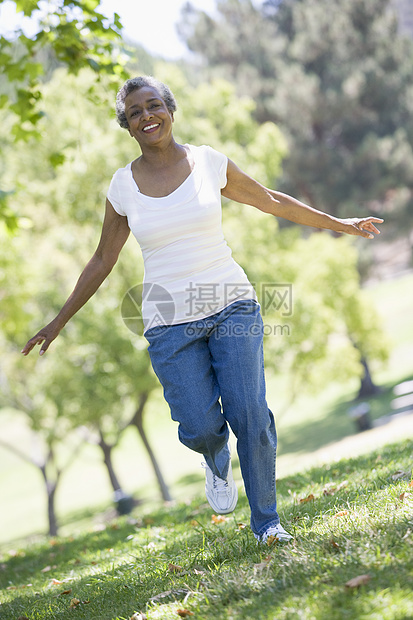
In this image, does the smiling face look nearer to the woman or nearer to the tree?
the woman

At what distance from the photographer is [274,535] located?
3166 millimetres

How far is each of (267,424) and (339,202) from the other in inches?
1195

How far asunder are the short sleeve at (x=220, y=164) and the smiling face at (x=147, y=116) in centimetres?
25

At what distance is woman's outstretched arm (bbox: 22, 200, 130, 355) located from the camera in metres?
3.51

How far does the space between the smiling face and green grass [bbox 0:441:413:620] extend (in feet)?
6.71

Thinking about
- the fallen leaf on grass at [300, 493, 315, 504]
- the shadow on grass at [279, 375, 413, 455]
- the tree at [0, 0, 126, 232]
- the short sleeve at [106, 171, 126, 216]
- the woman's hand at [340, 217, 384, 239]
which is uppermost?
the tree at [0, 0, 126, 232]

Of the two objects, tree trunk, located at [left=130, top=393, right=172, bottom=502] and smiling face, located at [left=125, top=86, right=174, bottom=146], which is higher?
smiling face, located at [left=125, top=86, right=174, bottom=146]

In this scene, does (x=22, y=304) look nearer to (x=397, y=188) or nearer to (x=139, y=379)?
(x=139, y=379)

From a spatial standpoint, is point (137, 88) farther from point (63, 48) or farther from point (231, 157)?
point (231, 157)

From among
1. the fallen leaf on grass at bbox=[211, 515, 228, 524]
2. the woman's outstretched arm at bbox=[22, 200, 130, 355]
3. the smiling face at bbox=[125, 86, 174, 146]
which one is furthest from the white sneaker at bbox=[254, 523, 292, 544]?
the smiling face at bbox=[125, 86, 174, 146]

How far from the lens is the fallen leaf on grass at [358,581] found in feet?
7.60

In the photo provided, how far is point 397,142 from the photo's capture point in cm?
3197

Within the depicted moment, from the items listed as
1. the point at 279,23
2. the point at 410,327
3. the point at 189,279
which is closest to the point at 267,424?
the point at 189,279

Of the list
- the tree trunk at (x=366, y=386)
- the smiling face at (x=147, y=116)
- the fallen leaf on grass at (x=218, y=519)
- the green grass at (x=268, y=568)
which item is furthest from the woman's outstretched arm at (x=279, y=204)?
the tree trunk at (x=366, y=386)
